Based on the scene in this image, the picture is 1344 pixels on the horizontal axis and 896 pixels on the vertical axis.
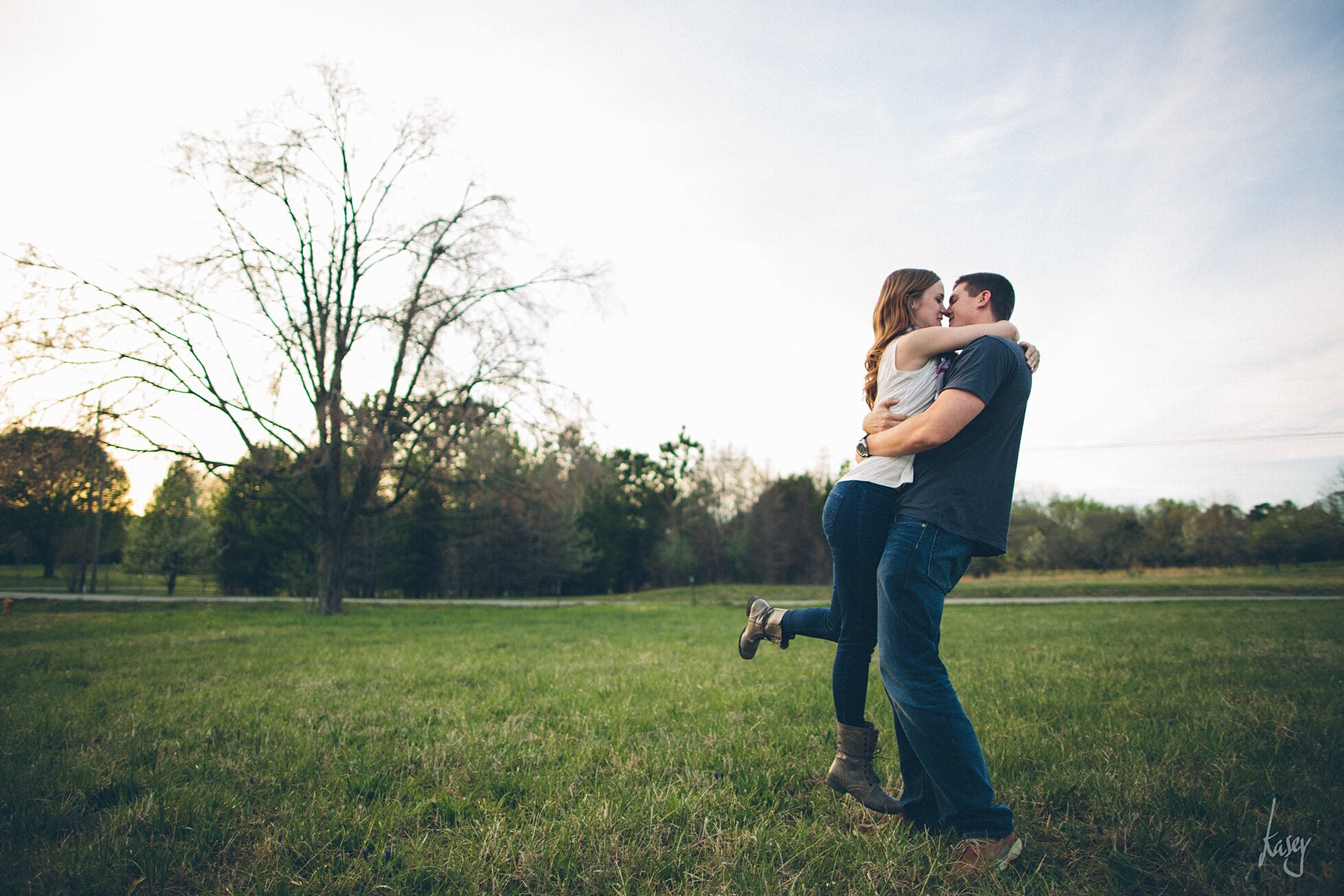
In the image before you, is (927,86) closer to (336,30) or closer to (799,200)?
(799,200)

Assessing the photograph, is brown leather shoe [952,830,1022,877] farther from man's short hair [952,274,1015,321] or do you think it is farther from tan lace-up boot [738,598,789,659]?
man's short hair [952,274,1015,321]

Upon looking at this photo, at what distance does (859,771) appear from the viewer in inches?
93.7

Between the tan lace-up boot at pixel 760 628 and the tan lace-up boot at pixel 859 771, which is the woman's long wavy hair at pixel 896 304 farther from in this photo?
the tan lace-up boot at pixel 859 771

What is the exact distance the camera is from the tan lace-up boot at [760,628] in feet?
9.57

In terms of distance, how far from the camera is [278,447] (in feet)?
49.3

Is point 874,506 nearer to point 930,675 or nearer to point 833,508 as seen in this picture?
point 833,508

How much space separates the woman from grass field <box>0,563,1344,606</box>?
21.7m

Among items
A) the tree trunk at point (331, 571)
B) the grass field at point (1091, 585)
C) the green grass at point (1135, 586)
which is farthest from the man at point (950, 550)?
the green grass at point (1135, 586)

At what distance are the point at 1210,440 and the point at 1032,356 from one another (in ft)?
136

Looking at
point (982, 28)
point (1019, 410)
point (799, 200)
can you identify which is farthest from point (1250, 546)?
point (1019, 410)

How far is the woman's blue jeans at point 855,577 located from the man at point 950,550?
10 cm

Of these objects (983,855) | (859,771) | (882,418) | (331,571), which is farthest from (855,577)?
(331,571)

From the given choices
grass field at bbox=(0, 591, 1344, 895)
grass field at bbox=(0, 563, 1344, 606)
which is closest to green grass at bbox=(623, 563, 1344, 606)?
Result: grass field at bbox=(0, 563, 1344, 606)

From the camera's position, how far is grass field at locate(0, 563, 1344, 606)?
25.3 m
